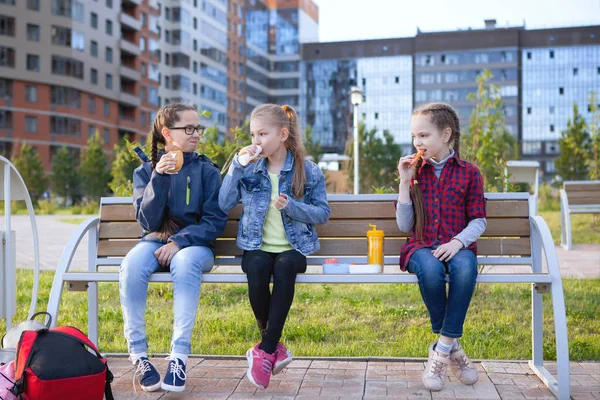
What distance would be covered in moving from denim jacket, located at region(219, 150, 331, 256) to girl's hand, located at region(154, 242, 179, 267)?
33cm

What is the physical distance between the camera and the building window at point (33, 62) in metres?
53.3

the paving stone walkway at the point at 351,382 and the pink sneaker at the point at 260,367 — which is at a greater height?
the pink sneaker at the point at 260,367

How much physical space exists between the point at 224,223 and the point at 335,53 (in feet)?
298

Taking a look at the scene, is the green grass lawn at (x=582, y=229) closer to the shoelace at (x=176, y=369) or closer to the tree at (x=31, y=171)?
the shoelace at (x=176, y=369)

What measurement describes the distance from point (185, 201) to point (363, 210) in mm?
1002

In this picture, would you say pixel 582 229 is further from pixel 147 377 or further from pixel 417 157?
pixel 147 377

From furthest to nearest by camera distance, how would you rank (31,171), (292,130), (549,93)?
1. (549,93)
2. (31,171)
3. (292,130)

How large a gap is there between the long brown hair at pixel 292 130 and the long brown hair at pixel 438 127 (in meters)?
0.58

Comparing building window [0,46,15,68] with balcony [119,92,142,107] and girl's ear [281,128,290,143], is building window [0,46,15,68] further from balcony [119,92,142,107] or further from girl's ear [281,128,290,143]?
girl's ear [281,128,290,143]

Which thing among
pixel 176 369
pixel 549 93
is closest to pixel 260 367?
pixel 176 369

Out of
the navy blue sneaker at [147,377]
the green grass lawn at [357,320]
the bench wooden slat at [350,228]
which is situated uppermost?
the bench wooden slat at [350,228]

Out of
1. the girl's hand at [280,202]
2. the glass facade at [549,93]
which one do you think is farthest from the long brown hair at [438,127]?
the glass facade at [549,93]

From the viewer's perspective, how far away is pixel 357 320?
5.62m

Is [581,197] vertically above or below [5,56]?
below
